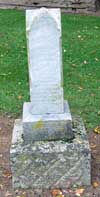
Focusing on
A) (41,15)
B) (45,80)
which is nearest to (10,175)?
(45,80)

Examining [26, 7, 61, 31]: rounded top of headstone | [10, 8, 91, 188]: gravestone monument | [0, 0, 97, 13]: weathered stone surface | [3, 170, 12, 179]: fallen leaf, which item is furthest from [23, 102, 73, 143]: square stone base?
[0, 0, 97, 13]: weathered stone surface

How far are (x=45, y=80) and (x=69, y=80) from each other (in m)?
3.65

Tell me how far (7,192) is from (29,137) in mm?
599

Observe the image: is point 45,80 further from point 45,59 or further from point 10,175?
point 10,175

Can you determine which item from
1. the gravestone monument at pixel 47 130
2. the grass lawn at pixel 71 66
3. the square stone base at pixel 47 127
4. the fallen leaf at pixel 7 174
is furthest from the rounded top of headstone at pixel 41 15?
the grass lawn at pixel 71 66

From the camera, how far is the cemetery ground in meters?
5.61

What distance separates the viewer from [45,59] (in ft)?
16.4

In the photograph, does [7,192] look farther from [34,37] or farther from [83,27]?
[83,27]

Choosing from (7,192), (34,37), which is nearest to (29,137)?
(7,192)

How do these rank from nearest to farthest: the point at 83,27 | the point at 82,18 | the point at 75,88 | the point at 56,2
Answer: the point at 75,88
the point at 83,27
the point at 82,18
the point at 56,2

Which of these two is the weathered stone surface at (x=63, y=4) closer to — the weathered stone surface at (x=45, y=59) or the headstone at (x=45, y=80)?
the headstone at (x=45, y=80)

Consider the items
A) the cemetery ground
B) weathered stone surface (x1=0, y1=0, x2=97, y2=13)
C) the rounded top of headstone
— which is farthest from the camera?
weathered stone surface (x1=0, y1=0, x2=97, y2=13)

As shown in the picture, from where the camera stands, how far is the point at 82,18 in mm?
14773

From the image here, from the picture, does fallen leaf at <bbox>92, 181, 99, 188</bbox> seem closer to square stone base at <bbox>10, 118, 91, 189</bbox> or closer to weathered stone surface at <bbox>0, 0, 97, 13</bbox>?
square stone base at <bbox>10, 118, 91, 189</bbox>
